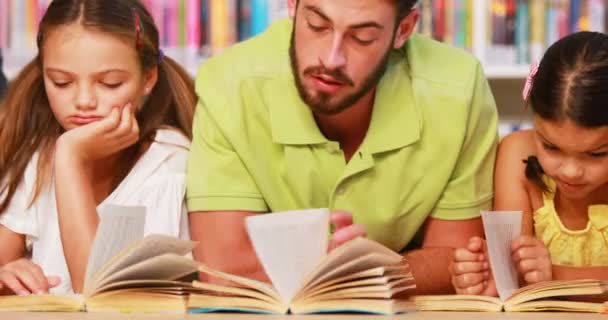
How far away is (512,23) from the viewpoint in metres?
2.71

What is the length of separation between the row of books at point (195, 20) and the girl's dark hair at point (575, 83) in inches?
41.4

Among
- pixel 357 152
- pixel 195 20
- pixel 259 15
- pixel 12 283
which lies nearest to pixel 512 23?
pixel 259 15

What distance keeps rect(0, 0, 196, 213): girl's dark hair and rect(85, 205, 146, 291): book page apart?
49cm

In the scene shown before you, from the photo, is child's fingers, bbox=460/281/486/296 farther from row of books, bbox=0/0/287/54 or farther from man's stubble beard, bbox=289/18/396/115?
row of books, bbox=0/0/287/54

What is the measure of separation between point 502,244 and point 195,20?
4.67ft

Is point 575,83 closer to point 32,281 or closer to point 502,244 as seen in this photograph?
point 502,244

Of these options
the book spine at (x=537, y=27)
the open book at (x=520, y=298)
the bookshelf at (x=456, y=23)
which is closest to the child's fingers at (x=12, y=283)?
the open book at (x=520, y=298)

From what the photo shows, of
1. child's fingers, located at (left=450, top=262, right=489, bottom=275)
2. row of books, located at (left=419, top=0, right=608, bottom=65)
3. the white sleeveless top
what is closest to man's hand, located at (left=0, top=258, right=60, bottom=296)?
the white sleeveless top

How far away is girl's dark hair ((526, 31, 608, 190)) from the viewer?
1674 mm

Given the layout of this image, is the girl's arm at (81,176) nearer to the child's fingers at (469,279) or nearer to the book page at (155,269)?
the book page at (155,269)

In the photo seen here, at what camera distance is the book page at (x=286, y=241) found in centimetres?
129

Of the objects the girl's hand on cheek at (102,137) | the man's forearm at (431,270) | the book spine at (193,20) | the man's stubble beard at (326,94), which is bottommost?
the man's forearm at (431,270)

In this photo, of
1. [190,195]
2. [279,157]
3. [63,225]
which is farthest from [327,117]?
[63,225]

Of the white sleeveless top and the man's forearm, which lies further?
the white sleeveless top
